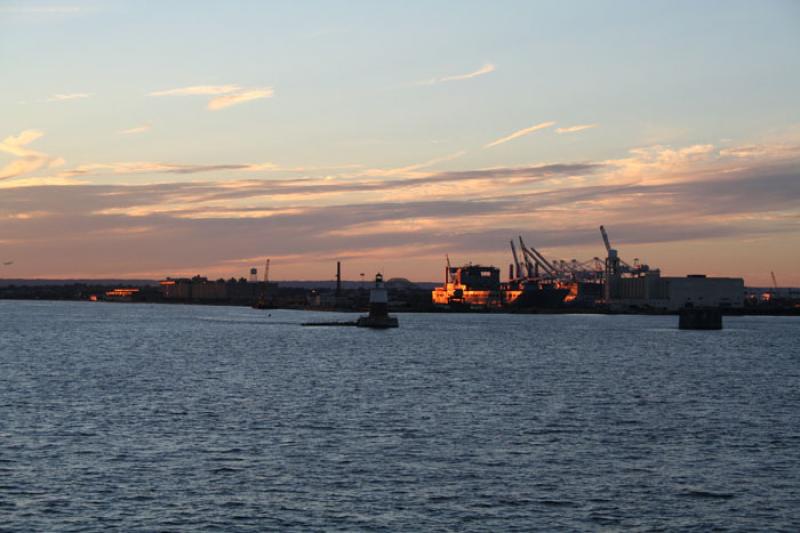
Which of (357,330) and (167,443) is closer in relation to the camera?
(167,443)

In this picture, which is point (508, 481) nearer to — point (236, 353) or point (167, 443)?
point (167, 443)

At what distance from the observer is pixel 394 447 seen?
45.4 m

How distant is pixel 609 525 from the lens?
106 feet

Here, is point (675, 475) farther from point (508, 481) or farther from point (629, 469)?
point (508, 481)

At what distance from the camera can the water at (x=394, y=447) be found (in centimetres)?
3353

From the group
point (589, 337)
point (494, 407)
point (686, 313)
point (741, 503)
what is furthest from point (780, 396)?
point (686, 313)

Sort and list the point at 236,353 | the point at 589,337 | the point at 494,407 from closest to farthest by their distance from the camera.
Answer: the point at 494,407 → the point at 236,353 → the point at 589,337

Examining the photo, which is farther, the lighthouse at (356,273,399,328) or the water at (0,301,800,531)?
the lighthouse at (356,273,399,328)

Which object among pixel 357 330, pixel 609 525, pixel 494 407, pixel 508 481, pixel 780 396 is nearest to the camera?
pixel 609 525

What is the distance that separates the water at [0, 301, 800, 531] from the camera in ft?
110

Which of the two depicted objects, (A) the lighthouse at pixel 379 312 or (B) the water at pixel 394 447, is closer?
(B) the water at pixel 394 447

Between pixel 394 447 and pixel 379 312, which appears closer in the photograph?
pixel 394 447

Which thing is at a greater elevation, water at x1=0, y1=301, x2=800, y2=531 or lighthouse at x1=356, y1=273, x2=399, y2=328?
lighthouse at x1=356, y1=273, x2=399, y2=328

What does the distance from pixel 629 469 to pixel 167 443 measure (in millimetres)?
19085
